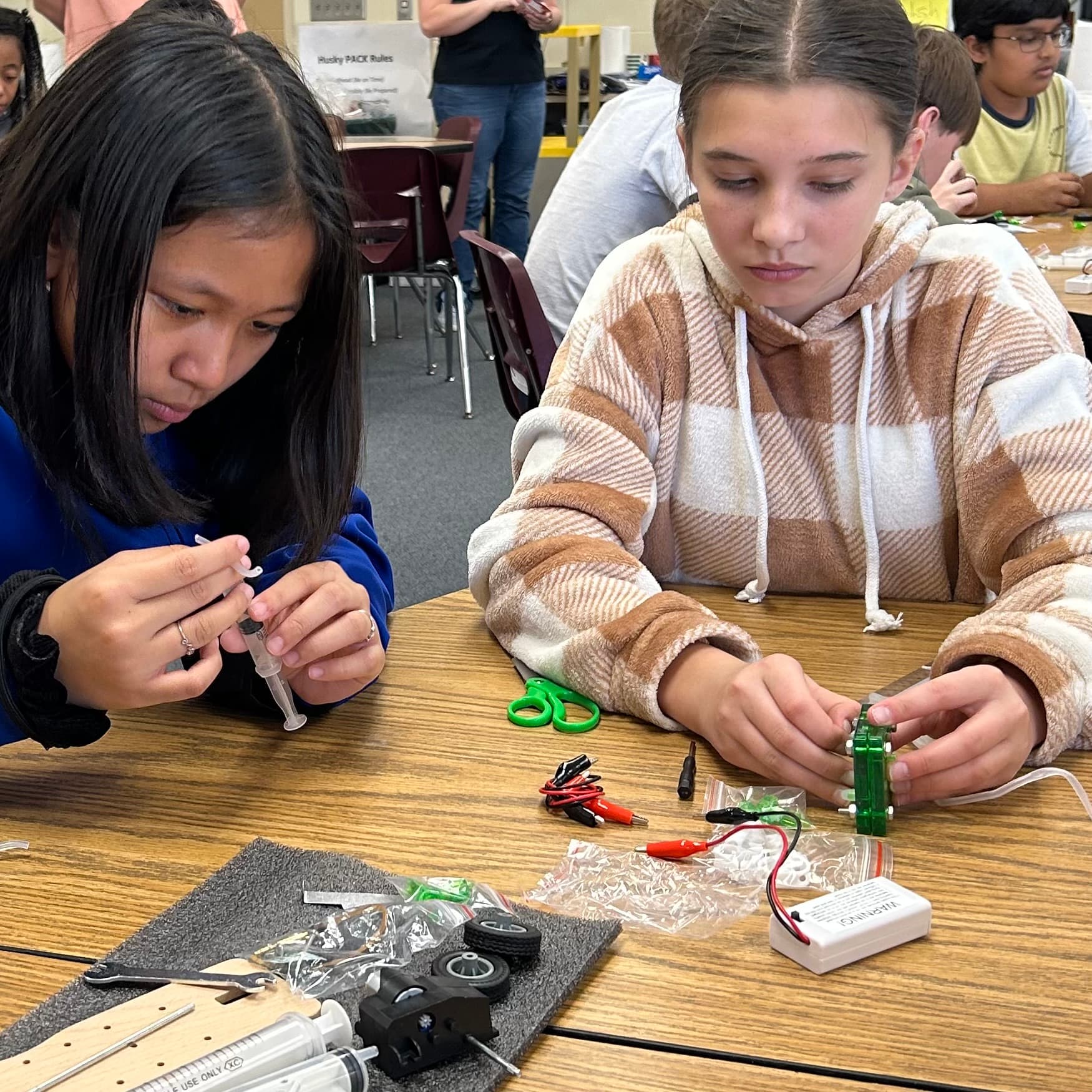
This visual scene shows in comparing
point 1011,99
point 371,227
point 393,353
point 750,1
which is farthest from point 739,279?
point 393,353

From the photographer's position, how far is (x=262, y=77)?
1.00 meters

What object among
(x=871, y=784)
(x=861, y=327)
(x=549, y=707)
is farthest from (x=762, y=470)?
(x=871, y=784)

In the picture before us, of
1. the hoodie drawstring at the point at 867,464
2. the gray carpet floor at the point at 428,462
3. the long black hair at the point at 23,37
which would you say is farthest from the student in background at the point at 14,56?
the hoodie drawstring at the point at 867,464

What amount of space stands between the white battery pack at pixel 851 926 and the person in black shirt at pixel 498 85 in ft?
15.1

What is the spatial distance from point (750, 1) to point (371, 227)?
307cm

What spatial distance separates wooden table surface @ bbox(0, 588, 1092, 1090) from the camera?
0.61m

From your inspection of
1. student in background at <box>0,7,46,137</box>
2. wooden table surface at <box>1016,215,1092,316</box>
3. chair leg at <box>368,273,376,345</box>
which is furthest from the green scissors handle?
chair leg at <box>368,273,376,345</box>

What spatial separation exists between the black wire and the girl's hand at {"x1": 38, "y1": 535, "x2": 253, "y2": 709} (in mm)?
365

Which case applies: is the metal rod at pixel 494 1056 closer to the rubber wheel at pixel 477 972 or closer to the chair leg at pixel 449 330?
the rubber wheel at pixel 477 972

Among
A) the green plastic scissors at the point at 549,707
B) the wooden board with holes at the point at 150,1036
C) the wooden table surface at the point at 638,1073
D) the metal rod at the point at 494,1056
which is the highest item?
the wooden board with holes at the point at 150,1036

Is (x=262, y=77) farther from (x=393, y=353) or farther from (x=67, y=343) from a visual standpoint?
(x=393, y=353)

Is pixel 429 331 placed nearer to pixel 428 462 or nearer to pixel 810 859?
pixel 428 462

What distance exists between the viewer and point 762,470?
1.27m

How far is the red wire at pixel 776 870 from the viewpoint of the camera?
66 cm
